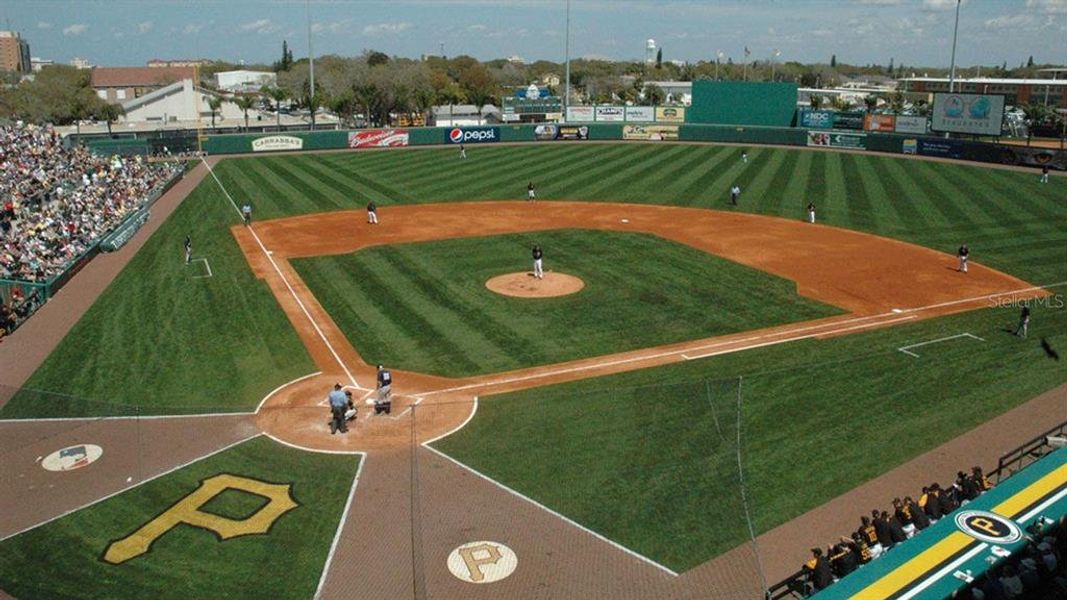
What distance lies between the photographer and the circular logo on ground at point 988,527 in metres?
11.1

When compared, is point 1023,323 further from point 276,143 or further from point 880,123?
point 276,143

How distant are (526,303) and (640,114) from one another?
61034 millimetres

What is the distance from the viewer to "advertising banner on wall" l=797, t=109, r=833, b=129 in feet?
247

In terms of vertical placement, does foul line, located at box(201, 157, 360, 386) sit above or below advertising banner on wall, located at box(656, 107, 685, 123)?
below

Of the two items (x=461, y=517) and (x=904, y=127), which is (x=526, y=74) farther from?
(x=461, y=517)

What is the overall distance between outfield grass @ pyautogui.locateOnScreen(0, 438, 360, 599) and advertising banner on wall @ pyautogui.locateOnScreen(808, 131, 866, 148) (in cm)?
6330

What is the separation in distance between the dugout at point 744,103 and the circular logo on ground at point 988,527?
70639 mm

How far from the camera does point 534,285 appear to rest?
28391mm

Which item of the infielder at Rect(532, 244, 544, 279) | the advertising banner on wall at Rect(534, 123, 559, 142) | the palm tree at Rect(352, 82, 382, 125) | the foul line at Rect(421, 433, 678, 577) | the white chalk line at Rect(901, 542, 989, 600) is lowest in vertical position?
the foul line at Rect(421, 433, 678, 577)

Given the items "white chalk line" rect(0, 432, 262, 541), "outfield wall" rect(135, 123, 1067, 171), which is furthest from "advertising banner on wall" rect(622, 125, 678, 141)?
"white chalk line" rect(0, 432, 262, 541)

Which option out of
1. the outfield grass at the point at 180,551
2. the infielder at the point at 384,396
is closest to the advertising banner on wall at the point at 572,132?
the infielder at the point at 384,396

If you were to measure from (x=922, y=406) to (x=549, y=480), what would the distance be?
9.46 metres

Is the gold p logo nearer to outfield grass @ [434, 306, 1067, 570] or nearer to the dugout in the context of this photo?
outfield grass @ [434, 306, 1067, 570]

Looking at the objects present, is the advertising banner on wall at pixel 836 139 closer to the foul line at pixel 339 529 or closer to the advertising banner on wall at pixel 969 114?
the advertising banner on wall at pixel 969 114
